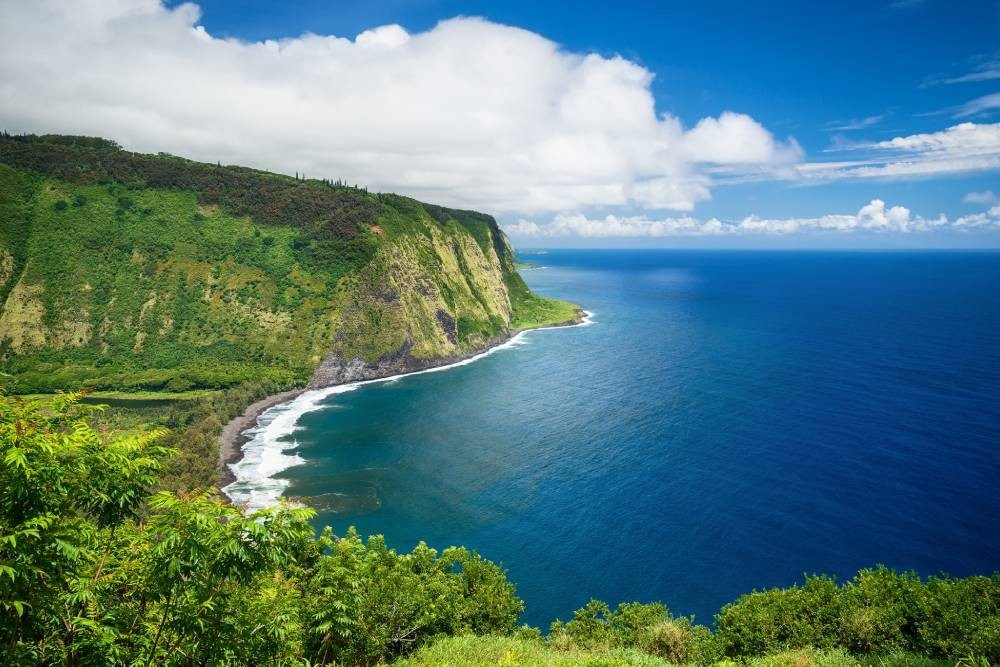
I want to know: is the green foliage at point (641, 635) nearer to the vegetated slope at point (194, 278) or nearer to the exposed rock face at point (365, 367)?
the exposed rock face at point (365, 367)

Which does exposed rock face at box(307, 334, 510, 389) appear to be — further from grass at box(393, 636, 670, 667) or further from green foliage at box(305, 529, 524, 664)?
grass at box(393, 636, 670, 667)

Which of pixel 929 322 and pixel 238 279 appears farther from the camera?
pixel 929 322

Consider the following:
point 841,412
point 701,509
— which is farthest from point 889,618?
point 841,412

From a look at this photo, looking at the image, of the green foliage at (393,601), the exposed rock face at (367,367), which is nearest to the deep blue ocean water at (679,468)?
the exposed rock face at (367,367)

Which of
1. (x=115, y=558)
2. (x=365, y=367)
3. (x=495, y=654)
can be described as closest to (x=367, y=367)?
(x=365, y=367)

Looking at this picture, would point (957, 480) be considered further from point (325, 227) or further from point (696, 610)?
point (325, 227)

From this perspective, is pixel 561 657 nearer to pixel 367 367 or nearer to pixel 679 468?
pixel 679 468
